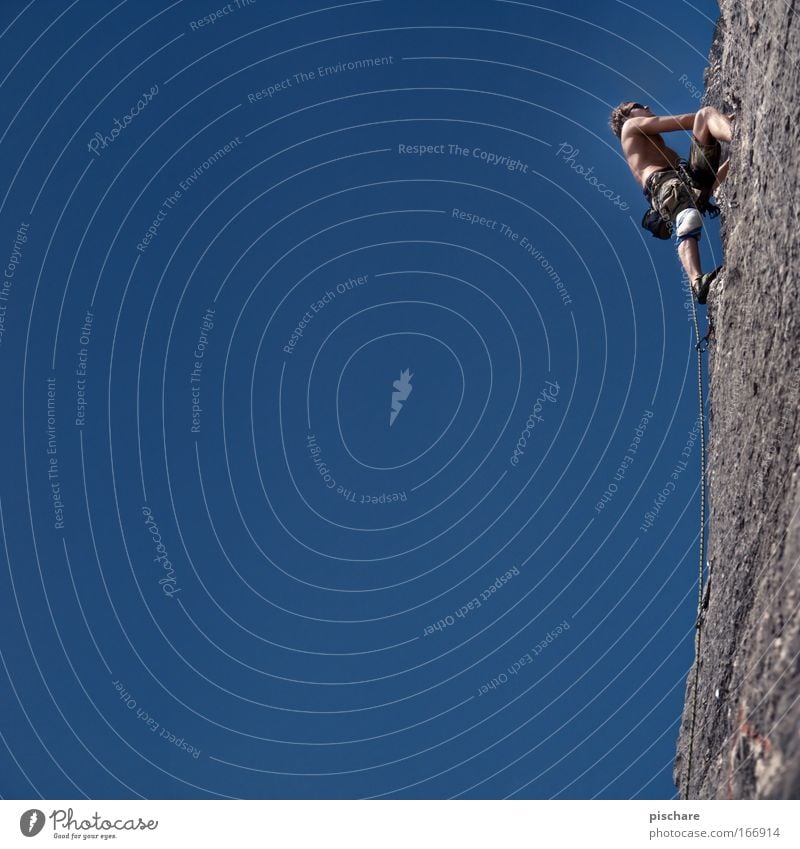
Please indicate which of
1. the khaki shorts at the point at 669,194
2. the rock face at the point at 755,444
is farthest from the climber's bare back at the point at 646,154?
the rock face at the point at 755,444

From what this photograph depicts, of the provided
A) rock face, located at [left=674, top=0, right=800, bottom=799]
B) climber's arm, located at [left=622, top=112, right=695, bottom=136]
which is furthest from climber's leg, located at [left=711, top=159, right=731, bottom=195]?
climber's arm, located at [left=622, top=112, right=695, bottom=136]

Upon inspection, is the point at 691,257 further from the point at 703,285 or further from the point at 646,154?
the point at 646,154

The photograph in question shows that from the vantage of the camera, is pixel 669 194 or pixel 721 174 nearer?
pixel 721 174

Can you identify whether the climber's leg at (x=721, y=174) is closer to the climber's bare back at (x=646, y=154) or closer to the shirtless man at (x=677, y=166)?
the shirtless man at (x=677, y=166)

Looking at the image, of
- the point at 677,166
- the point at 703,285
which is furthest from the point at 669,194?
the point at 703,285

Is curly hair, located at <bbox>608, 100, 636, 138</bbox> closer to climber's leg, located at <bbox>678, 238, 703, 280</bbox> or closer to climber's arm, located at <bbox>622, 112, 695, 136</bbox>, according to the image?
climber's arm, located at <bbox>622, 112, 695, 136</bbox>
